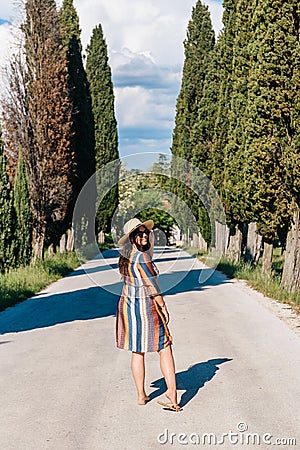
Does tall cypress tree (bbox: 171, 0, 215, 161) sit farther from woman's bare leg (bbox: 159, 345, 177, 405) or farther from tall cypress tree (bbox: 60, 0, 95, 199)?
woman's bare leg (bbox: 159, 345, 177, 405)

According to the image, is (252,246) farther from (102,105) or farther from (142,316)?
(102,105)

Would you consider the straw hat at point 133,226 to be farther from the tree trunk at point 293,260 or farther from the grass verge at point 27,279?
the tree trunk at point 293,260

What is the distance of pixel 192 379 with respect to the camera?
8312 mm

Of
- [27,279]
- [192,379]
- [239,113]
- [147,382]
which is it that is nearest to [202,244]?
[239,113]

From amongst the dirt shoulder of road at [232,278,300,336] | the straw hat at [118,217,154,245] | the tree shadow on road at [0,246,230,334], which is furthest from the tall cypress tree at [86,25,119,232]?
the straw hat at [118,217,154,245]

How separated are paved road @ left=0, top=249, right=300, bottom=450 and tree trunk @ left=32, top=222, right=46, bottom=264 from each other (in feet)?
39.1

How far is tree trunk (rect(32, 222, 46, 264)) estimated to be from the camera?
26620mm

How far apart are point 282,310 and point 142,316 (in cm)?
836

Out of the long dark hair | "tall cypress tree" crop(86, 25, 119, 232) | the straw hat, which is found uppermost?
"tall cypress tree" crop(86, 25, 119, 232)

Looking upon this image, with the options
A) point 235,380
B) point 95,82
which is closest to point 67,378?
point 235,380

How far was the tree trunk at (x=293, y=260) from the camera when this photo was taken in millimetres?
17969

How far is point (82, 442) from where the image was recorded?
5.98 meters

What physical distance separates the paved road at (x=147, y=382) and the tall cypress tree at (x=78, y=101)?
21367 millimetres

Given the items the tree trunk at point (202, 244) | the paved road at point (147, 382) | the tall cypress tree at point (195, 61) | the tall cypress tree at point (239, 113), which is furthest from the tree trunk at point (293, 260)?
the tall cypress tree at point (195, 61)
